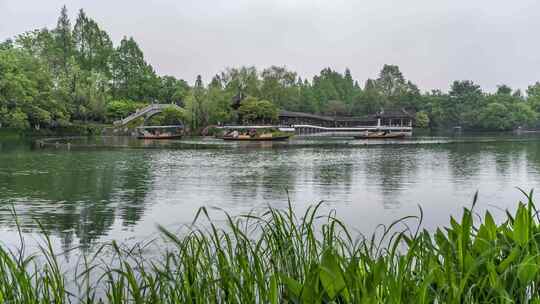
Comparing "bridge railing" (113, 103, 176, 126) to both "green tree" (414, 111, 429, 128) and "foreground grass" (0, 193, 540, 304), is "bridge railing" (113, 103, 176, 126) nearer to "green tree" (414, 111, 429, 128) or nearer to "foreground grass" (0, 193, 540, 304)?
"green tree" (414, 111, 429, 128)

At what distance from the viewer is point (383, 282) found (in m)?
2.46

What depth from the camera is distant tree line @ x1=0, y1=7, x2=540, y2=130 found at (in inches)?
2232

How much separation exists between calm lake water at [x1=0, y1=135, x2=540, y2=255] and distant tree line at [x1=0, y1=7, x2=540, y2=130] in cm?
3178

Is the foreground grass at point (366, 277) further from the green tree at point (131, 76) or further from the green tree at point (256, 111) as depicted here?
the green tree at point (131, 76)

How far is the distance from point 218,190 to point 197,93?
53295 mm

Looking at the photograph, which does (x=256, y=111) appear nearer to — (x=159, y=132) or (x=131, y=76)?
(x=159, y=132)

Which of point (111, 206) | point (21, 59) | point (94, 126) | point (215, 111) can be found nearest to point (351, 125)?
point (215, 111)

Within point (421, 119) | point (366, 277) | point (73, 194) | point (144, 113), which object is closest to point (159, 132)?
point (144, 113)

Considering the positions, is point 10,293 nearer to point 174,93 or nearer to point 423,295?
point 423,295

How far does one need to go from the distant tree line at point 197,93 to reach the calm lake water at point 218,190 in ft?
104

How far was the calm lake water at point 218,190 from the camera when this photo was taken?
903 centimetres

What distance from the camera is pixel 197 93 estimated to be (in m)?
65.4

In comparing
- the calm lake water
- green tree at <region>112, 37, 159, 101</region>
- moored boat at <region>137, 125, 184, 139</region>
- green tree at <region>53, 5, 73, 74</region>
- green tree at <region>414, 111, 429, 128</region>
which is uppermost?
green tree at <region>53, 5, 73, 74</region>

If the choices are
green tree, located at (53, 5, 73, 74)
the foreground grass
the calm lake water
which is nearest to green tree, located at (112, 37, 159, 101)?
green tree, located at (53, 5, 73, 74)
